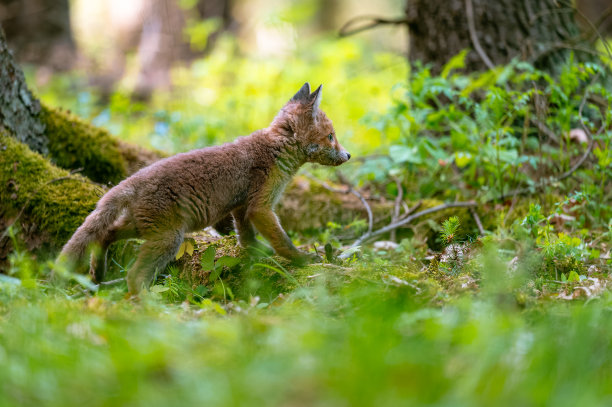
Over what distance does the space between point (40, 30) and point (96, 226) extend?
13.0 m

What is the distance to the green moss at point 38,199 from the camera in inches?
188

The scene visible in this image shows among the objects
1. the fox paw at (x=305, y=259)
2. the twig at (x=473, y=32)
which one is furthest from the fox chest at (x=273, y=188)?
the twig at (x=473, y=32)

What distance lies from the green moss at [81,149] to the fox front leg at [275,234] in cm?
213

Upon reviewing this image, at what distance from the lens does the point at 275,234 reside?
15.1 ft

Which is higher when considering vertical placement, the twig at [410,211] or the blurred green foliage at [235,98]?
the blurred green foliage at [235,98]

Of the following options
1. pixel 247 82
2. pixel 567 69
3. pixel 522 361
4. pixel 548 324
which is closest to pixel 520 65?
pixel 567 69

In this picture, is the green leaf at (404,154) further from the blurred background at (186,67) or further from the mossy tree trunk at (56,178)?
the blurred background at (186,67)

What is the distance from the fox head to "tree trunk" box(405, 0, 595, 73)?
270 centimetres

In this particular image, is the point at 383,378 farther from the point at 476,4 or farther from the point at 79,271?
the point at 476,4

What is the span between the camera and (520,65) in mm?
5891

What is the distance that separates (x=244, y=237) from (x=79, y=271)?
1.36 metres

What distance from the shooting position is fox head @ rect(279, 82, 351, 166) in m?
5.21

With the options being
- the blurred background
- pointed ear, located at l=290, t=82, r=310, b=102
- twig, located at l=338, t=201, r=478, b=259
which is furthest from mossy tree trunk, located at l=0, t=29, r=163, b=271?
twig, located at l=338, t=201, r=478, b=259

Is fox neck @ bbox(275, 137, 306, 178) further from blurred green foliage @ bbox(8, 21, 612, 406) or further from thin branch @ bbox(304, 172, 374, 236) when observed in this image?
thin branch @ bbox(304, 172, 374, 236)
